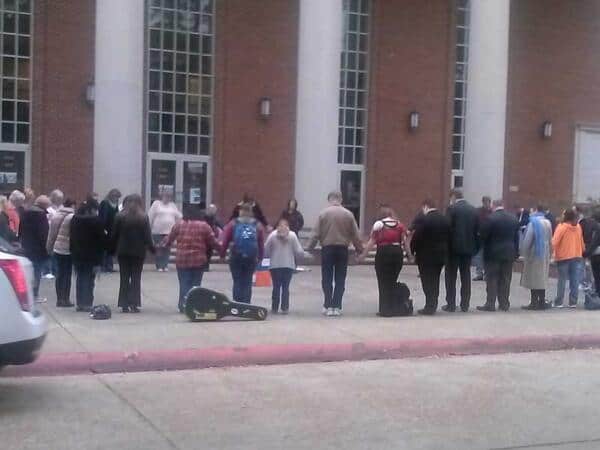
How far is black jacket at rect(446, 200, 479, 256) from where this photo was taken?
13281 mm

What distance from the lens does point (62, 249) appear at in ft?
41.4

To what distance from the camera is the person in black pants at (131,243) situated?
12.3 metres

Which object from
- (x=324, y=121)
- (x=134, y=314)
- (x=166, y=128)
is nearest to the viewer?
(x=134, y=314)

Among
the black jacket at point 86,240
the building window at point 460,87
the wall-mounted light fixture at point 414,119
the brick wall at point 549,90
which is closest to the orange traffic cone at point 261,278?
the black jacket at point 86,240

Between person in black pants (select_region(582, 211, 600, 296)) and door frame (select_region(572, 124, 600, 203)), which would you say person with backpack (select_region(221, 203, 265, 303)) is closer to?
person in black pants (select_region(582, 211, 600, 296))

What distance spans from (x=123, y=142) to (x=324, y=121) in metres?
4.62

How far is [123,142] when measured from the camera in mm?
18594

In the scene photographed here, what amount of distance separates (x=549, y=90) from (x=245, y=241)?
1674cm

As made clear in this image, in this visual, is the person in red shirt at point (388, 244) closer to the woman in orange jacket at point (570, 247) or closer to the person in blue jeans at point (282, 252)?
the person in blue jeans at point (282, 252)

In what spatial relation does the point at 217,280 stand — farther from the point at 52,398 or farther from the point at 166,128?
the point at 52,398

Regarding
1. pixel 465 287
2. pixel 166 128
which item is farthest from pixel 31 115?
pixel 465 287

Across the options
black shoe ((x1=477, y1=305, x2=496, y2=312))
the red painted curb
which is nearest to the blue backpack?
the red painted curb

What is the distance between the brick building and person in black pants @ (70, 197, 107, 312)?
6403mm

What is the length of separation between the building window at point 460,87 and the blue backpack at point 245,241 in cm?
1391
